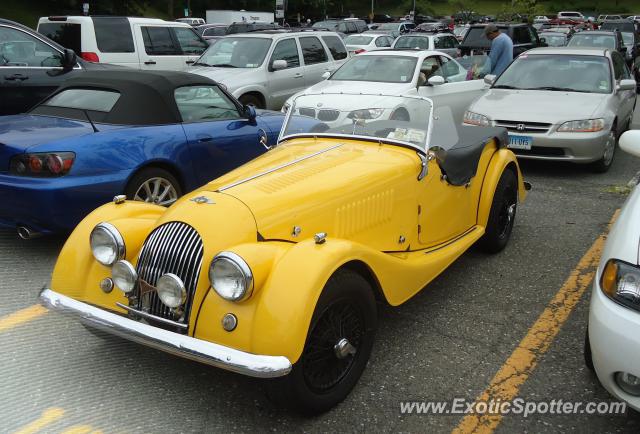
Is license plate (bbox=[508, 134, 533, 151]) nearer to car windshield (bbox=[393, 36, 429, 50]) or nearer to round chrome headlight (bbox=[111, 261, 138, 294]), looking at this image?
round chrome headlight (bbox=[111, 261, 138, 294])

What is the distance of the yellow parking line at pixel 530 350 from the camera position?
294 centimetres

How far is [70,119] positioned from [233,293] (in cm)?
335

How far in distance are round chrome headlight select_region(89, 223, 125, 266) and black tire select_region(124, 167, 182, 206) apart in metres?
1.78

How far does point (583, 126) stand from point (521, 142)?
0.77 m

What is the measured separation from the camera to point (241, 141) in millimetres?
5945

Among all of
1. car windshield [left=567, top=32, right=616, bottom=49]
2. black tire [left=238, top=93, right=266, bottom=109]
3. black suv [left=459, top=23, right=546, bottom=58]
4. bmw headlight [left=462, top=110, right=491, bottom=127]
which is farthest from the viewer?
black suv [left=459, top=23, right=546, bottom=58]

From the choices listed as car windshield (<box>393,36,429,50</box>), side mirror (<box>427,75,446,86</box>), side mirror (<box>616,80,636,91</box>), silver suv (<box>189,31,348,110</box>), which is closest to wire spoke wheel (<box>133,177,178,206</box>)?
silver suv (<box>189,31,348,110</box>)

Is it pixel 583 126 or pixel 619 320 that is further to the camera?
pixel 583 126

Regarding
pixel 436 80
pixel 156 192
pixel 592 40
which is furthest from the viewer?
pixel 592 40

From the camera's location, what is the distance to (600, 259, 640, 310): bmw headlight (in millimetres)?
2514

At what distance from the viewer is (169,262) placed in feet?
9.61

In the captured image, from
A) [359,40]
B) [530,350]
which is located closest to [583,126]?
[530,350]

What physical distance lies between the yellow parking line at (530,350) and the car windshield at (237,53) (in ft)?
23.9

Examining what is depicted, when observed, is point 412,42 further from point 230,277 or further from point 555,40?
point 230,277
